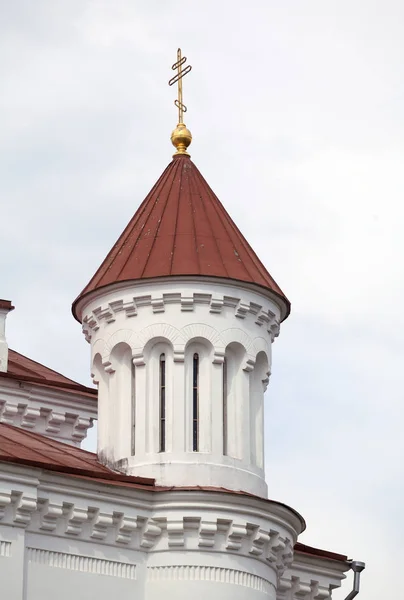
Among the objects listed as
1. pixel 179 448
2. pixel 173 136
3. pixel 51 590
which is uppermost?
pixel 173 136

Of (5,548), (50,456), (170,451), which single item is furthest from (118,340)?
(5,548)

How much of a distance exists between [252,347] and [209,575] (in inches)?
172

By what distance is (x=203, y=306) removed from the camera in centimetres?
3416

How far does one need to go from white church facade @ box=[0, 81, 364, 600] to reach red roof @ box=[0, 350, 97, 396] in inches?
122

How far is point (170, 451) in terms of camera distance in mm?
33438

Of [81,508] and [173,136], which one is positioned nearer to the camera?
[81,508]

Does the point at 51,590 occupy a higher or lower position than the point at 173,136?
lower

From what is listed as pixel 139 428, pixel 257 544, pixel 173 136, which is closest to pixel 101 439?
pixel 139 428

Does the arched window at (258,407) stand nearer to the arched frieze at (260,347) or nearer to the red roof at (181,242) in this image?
the arched frieze at (260,347)

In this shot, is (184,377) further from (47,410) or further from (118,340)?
(47,410)

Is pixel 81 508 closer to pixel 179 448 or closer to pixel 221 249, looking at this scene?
pixel 179 448

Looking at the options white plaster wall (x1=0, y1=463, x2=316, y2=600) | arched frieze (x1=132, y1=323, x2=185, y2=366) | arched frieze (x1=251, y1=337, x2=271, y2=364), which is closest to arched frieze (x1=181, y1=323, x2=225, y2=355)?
arched frieze (x1=132, y1=323, x2=185, y2=366)

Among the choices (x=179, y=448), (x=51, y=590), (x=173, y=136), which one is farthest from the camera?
(x=173, y=136)

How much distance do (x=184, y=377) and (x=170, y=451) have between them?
1385 millimetres
